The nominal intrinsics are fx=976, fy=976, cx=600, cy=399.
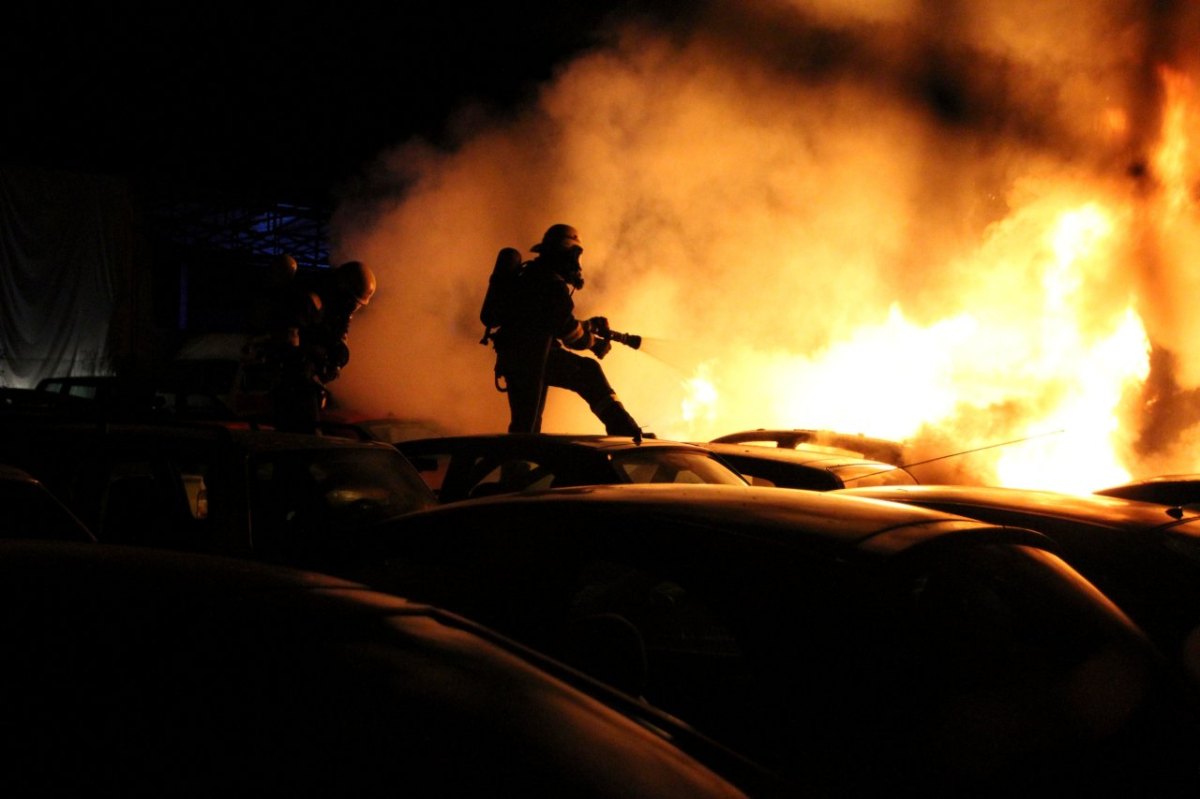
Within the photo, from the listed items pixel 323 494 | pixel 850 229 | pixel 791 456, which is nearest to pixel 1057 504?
pixel 791 456

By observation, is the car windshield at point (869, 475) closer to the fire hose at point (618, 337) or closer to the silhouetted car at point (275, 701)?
the fire hose at point (618, 337)

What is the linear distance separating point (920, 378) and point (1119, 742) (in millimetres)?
10867

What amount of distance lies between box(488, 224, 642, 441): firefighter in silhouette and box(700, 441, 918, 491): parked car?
164 cm

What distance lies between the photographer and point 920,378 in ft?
40.9

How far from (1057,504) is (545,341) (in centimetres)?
475

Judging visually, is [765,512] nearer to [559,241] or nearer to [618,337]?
[559,241]

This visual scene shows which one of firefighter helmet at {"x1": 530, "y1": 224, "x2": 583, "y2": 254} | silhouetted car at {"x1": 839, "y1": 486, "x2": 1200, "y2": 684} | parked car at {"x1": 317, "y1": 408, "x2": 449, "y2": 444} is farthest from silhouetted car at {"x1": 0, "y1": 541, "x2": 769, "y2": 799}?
parked car at {"x1": 317, "y1": 408, "x2": 449, "y2": 444}

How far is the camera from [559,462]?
4.71 meters

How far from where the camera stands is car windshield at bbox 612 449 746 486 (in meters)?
4.95

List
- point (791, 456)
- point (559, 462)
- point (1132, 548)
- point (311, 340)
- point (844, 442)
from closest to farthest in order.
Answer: point (1132, 548)
point (559, 462)
point (791, 456)
point (311, 340)
point (844, 442)

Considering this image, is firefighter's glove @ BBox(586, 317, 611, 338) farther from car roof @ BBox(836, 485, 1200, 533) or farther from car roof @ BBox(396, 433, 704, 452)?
car roof @ BBox(836, 485, 1200, 533)

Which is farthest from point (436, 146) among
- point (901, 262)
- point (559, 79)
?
point (901, 262)

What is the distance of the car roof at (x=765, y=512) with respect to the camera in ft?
7.44

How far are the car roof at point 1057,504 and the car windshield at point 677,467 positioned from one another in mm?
893
